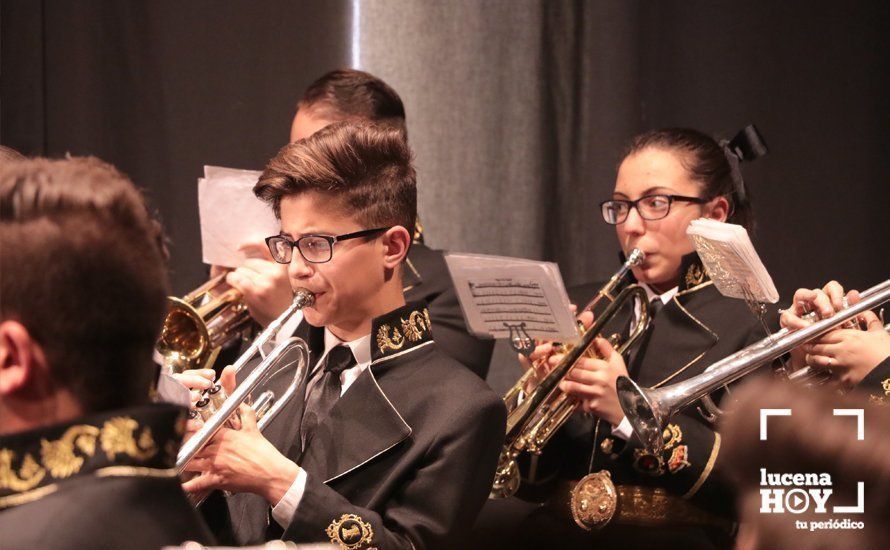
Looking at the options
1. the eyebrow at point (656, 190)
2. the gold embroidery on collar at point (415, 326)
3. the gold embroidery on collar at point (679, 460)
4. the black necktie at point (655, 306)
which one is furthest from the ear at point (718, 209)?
the gold embroidery on collar at point (415, 326)

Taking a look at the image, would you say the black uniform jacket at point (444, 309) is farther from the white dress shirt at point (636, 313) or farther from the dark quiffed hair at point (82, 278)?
the dark quiffed hair at point (82, 278)

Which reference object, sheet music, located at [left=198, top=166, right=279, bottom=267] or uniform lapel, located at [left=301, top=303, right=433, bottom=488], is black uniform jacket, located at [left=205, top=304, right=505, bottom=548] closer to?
uniform lapel, located at [left=301, top=303, right=433, bottom=488]

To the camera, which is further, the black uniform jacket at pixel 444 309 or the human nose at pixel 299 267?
the black uniform jacket at pixel 444 309

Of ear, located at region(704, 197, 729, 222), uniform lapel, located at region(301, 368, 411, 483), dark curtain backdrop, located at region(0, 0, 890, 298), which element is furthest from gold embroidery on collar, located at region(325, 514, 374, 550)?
dark curtain backdrop, located at region(0, 0, 890, 298)

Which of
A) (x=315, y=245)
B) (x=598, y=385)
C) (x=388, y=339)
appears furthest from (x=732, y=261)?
→ (x=315, y=245)

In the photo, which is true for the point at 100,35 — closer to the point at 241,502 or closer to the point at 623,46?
the point at 623,46

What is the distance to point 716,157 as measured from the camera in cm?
282

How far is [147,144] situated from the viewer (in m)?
3.95

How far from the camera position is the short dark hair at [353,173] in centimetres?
215

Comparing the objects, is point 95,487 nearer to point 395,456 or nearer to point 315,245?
point 395,456

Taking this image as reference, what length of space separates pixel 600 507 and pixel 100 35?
2.42 metres

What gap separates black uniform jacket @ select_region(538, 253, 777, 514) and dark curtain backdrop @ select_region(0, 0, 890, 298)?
0.99 meters

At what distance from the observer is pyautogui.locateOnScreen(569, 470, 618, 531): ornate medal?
2492mm

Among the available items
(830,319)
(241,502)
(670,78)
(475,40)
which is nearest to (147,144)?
(475,40)
